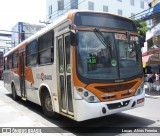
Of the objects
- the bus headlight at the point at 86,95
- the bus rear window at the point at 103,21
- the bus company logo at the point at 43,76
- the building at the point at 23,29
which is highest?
the building at the point at 23,29

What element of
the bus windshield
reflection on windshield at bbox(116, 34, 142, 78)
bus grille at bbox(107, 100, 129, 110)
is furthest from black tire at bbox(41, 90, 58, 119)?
reflection on windshield at bbox(116, 34, 142, 78)

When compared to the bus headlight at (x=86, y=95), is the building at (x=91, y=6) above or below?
above

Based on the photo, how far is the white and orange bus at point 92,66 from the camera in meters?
6.80

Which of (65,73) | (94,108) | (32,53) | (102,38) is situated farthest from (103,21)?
(32,53)

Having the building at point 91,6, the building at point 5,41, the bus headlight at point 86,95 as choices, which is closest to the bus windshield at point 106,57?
the bus headlight at point 86,95

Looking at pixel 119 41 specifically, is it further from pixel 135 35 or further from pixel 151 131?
pixel 151 131

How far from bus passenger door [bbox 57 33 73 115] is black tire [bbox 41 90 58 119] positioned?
3.77 ft

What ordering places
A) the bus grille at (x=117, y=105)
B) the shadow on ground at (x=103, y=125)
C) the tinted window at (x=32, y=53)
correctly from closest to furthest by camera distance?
the bus grille at (x=117, y=105) → the shadow on ground at (x=103, y=125) → the tinted window at (x=32, y=53)

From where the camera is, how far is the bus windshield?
6.91 meters

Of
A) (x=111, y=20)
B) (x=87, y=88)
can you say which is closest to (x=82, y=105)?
(x=87, y=88)

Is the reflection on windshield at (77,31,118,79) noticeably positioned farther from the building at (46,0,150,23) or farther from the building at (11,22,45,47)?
the building at (11,22,45,47)

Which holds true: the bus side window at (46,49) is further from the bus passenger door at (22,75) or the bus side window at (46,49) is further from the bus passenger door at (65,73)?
the bus passenger door at (22,75)

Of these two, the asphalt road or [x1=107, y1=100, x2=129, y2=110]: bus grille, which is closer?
[x1=107, y1=100, x2=129, y2=110]: bus grille

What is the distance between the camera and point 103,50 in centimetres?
720
